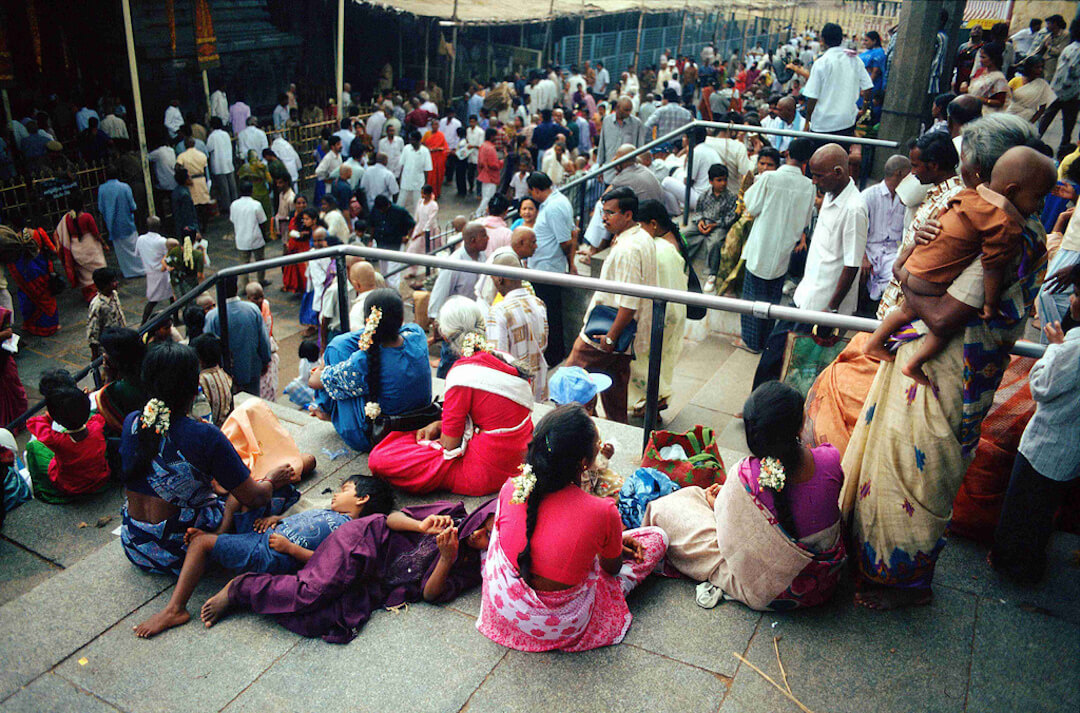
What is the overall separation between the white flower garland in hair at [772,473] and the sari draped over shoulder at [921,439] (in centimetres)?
47

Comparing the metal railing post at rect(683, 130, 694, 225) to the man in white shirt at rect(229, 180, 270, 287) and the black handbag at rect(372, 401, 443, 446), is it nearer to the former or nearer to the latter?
the black handbag at rect(372, 401, 443, 446)

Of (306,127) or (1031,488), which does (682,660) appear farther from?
(306,127)

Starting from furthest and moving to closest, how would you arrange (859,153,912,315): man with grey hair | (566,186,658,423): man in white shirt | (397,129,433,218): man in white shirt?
(397,129,433,218): man in white shirt
(859,153,912,315): man with grey hair
(566,186,658,423): man in white shirt

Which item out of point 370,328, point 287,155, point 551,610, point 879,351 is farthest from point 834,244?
point 287,155

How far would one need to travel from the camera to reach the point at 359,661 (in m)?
3.13

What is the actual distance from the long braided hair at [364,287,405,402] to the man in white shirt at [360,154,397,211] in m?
8.49

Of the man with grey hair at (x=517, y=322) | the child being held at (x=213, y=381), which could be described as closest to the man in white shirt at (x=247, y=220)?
the child being held at (x=213, y=381)

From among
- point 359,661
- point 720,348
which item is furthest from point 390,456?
point 720,348

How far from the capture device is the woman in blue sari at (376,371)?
430 centimetres

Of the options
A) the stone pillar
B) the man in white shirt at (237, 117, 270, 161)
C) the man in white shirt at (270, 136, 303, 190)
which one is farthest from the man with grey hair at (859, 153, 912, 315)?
the man in white shirt at (237, 117, 270, 161)

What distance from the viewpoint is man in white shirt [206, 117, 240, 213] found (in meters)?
13.7

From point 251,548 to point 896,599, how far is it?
8.65 ft

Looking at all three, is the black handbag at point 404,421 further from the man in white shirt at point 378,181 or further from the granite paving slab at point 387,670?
the man in white shirt at point 378,181

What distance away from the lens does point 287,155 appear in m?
14.2
